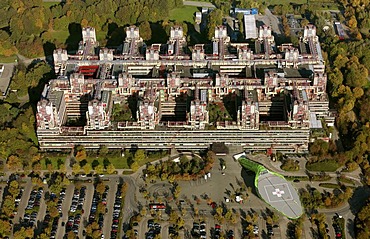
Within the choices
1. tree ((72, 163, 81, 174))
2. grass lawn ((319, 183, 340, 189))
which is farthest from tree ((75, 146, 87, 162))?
grass lawn ((319, 183, 340, 189))

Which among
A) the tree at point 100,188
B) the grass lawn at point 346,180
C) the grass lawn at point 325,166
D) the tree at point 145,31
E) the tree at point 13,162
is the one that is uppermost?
the tree at point 145,31

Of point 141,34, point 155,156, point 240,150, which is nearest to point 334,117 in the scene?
point 240,150

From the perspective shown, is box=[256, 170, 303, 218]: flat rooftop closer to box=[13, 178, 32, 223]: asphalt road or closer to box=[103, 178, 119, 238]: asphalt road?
box=[103, 178, 119, 238]: asphalt road

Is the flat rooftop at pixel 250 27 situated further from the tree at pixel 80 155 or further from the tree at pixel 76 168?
the tree at pixel 76 168

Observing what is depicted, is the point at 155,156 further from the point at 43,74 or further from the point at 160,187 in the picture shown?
the point at 43,74

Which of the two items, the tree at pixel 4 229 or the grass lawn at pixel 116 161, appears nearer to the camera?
the tree at pixel 4 229

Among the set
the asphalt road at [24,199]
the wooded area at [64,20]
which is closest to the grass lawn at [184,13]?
the wooded area at [64,20]
